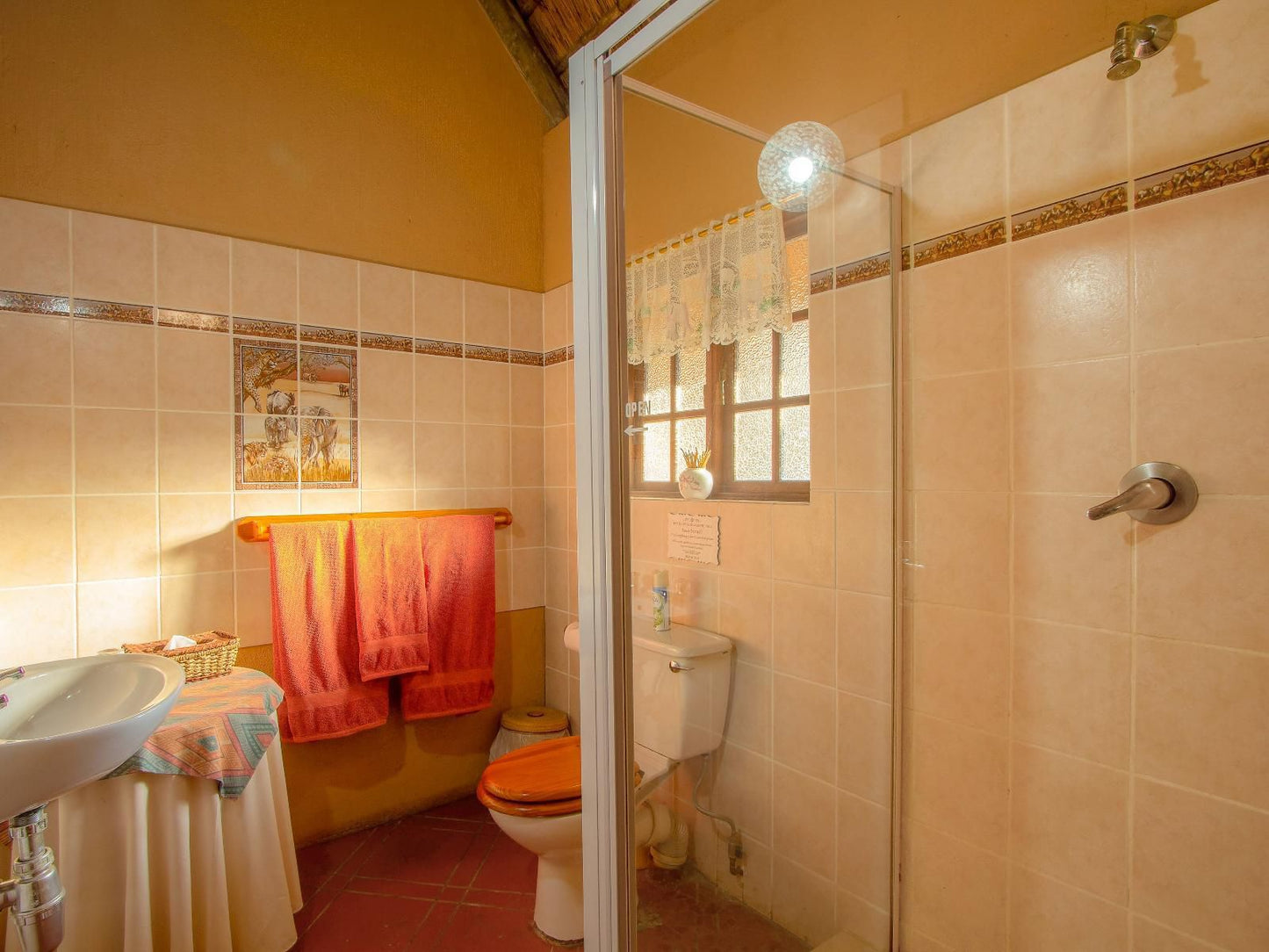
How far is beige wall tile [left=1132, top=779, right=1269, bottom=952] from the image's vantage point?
72cm

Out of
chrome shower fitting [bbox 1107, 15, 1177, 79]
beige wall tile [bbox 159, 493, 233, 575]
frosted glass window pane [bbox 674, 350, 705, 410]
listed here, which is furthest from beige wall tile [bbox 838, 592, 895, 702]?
beige wall tile [bbox 159, 493, 233, 575]

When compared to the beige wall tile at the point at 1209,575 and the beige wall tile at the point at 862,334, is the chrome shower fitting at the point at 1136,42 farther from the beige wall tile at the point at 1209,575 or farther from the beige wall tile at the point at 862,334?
the beige wall tile at the point at 1209,575

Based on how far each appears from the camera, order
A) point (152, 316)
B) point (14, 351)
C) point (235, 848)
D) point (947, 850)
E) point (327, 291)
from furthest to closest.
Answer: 1. point (327, 291)
2. point (152, 316)
3. point (14, 351)
4. point (235, 848)
5. point (947, 850)

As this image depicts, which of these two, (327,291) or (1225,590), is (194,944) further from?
(1225,590)

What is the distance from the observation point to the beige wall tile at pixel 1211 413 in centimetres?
70

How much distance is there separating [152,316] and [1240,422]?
233 cm

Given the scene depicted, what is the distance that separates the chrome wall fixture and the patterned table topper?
1694mm

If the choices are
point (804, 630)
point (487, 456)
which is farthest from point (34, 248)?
point (804, 630)

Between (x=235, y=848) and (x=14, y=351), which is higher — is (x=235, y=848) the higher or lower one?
the lower one

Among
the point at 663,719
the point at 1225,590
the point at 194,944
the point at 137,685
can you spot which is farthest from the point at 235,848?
the point at 1225,590

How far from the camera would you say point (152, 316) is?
1.82m

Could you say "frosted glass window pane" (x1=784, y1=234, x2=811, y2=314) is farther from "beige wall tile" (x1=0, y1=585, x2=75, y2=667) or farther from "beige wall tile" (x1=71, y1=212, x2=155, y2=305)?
"beige wall tile" (x1=0, y1=585, x2=75, y2=667)

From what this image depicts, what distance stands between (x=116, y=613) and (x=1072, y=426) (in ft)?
7.30

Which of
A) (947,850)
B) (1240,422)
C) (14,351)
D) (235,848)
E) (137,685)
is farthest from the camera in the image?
(14,351)
